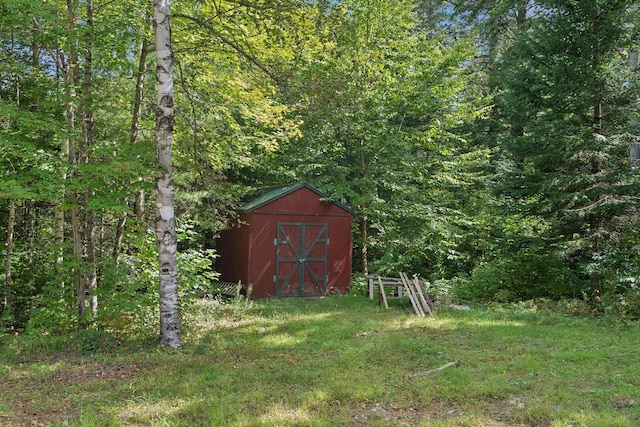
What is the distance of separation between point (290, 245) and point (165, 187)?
22.1ft

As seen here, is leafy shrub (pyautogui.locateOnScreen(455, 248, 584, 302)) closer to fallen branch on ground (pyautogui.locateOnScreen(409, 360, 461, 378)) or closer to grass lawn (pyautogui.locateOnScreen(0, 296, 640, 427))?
grass lawn (pyautogui.locateOnScreen(0, 296, 640, 427))

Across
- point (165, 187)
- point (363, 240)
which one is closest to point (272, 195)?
point (363, 240)

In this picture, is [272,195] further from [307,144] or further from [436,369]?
[436,369]

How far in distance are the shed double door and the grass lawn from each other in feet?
14.3

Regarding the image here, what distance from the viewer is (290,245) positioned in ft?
42.0

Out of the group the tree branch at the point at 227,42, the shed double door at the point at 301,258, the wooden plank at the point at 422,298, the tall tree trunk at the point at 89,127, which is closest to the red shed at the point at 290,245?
the shed double door at the point at 301,258

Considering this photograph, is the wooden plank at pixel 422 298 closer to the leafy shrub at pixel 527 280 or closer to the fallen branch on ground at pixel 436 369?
the leafy shrub at pixel 527 280

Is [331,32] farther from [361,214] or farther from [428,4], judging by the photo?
[428,4]

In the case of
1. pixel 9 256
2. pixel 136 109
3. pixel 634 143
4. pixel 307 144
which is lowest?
pixel 9 256

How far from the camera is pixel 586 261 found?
1012 centimetres

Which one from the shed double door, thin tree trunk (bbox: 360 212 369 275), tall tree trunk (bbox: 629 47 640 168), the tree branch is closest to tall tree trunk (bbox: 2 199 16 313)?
the tree branch

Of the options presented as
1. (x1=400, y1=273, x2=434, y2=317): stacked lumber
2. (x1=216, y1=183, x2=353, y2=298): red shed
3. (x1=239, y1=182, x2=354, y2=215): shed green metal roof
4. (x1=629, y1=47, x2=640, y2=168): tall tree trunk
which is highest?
(x1=629, y1=47, x2=640, y2=168): tall tree trunk

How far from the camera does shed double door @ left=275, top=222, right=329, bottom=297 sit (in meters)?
12.7

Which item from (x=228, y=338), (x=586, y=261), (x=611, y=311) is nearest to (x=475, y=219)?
(x=586, y=261)
